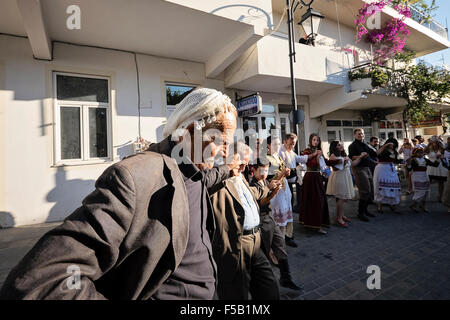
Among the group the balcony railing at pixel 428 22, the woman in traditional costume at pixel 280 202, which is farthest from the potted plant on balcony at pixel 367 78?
the woman in traditional costume at pixel 280 202

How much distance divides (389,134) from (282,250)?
46.8 feet

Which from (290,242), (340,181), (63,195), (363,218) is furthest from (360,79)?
(63,195)

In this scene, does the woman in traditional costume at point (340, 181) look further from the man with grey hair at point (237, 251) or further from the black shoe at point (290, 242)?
the man with grey hair at point (237, 251)

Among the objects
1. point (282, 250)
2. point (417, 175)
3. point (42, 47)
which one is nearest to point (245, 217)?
point (282, 250)

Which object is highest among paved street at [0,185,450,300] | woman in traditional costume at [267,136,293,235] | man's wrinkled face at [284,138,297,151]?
man's wrinkled face at [284,138,297,151]

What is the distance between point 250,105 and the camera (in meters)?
6.73

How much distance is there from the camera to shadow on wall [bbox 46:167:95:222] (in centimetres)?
521

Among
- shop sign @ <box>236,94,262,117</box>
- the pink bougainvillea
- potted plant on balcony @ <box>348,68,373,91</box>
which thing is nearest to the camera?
shop sign @ <box>236,94,262,117</box>

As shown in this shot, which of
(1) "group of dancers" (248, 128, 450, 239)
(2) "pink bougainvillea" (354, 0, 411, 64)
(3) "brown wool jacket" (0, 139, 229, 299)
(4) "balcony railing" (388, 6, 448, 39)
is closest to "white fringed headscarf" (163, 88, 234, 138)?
(3) "brown wool jacket" (0, 139, 229, 299)

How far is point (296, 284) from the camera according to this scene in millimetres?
2744

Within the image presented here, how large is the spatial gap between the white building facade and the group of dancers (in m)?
3.20

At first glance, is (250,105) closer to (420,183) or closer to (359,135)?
(359,135)

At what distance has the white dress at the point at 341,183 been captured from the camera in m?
4.85

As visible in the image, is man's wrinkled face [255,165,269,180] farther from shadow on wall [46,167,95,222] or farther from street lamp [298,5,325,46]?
shadow on wall [46,167,95,222]
